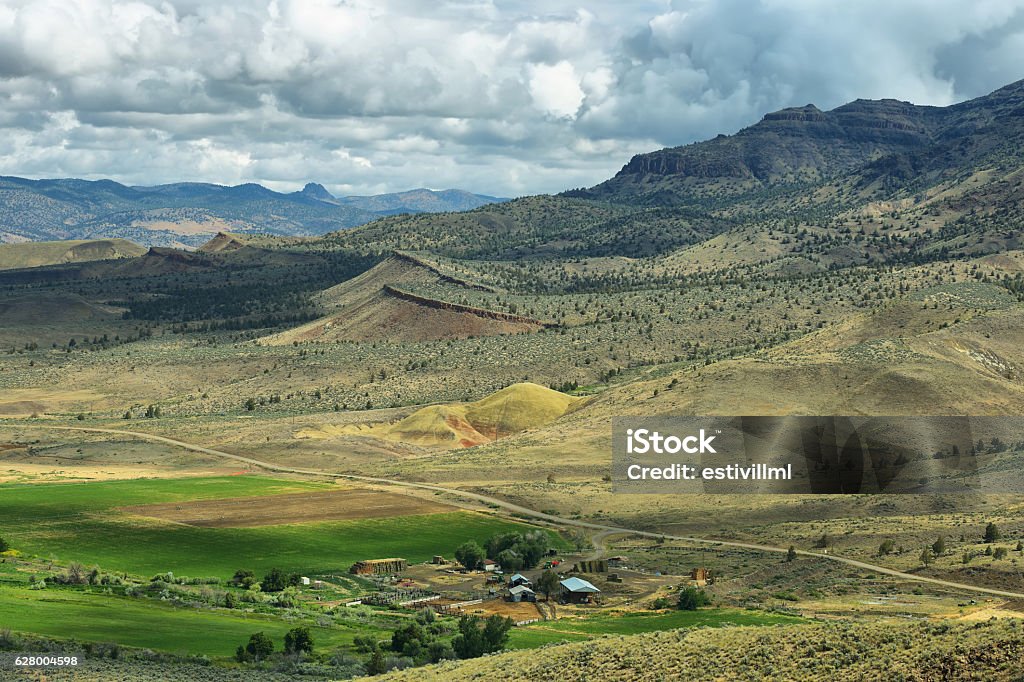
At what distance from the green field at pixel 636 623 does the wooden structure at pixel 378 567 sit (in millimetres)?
16636

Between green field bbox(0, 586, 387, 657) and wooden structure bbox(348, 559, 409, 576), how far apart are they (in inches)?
580

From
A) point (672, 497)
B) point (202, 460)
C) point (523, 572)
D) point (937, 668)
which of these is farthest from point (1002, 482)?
point (202, 460)

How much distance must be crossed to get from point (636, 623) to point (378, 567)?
20.8m

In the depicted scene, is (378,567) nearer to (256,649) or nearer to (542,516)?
(542,516)

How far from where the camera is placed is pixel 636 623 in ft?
197

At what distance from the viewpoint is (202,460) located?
122 metres

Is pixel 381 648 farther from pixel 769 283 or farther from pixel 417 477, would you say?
pixel 769 283

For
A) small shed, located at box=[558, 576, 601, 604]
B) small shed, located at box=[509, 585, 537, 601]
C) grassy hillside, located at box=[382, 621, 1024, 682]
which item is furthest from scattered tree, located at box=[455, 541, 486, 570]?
grassy hillside, located at box=[382, 621, 1024, 682]

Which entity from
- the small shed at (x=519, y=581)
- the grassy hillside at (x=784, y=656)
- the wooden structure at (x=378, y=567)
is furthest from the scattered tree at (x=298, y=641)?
the wooden structure at (x=378, y=567)

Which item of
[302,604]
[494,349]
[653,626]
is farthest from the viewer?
[494,349]

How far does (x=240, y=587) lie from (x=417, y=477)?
137 ft

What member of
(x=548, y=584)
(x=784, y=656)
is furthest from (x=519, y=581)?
(x=784, y=656)

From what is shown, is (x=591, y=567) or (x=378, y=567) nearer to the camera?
(x=591, y=567)

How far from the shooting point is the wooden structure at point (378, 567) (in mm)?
75062
